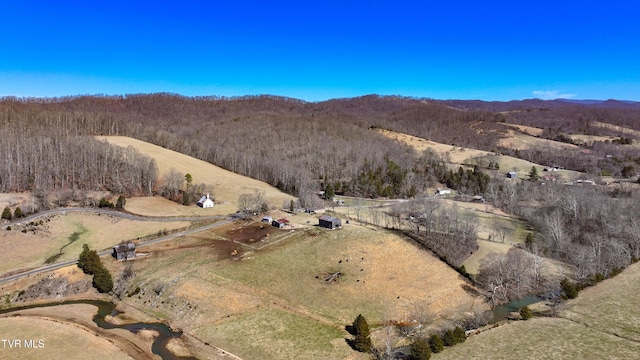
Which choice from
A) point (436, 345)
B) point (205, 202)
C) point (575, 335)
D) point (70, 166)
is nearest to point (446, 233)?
point (575, 335)

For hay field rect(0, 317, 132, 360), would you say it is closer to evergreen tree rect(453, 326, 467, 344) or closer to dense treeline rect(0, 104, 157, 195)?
evergreen tree rect(453, 326, 467, 344)

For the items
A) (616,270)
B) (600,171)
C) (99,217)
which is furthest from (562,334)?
(600,171)

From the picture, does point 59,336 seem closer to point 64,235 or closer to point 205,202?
point 64,235

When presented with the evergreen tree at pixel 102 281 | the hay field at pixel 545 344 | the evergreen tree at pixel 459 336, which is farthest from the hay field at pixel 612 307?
the evergreen tree at pixel 102 281

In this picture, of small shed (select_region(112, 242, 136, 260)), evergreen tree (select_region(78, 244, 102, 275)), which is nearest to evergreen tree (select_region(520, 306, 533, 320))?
small shed (select_region(112, 242, 136, 260))

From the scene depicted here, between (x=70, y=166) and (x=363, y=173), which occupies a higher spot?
(x=70, y=166)

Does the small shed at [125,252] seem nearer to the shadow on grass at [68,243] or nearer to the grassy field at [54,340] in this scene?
the shadow on grass at [68,243]
